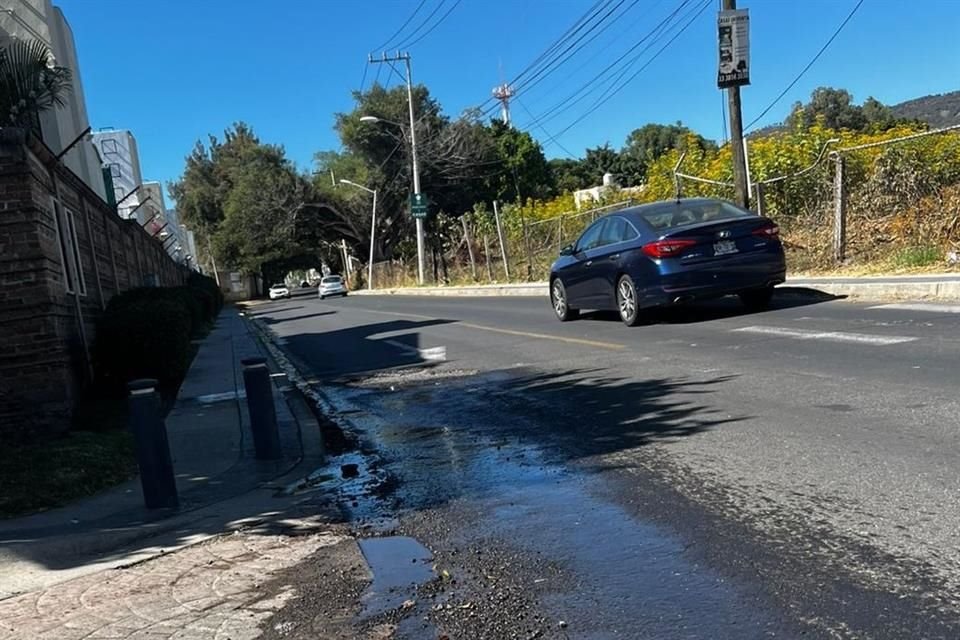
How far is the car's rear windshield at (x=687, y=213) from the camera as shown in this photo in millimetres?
10992

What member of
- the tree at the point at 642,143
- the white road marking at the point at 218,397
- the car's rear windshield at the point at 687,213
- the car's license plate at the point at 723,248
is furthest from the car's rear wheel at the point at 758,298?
the tree at the point at 642,143

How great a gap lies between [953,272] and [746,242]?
10.5 feet

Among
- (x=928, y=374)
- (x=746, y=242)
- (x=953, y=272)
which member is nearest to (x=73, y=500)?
(x=928, y=374)

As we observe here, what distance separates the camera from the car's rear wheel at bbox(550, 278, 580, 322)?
44.5 ft

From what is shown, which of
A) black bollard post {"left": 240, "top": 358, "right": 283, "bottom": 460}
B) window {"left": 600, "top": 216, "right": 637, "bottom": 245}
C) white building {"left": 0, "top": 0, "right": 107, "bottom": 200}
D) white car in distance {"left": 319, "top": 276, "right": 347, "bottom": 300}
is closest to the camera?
black bollard post {"left": 240, "top": 358, "right": 283, "bottom": 460}

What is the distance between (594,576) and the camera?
11.5 ft

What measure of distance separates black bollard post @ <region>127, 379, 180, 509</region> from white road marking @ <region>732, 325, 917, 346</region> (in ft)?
20.9

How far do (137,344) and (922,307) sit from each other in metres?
9.17

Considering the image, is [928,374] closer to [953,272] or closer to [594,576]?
[594,576]

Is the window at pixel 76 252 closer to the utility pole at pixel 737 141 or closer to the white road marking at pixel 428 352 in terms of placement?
the white road marking at pixel 428 352

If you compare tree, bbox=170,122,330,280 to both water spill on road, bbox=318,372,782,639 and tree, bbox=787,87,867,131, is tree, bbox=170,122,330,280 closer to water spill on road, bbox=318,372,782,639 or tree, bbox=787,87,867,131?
tree, bbox=787,87,867,131

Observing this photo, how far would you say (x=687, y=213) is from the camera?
440 inches

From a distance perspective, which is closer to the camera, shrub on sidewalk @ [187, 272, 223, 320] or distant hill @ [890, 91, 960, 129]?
shrub on sidewalk @ [187, 272, 223, 320]

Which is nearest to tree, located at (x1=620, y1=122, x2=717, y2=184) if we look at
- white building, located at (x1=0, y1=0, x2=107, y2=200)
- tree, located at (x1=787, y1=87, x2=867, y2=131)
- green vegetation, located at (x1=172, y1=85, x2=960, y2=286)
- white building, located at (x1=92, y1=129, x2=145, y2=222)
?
green vegetation, located at (x1=172, y1=85, x2=960, y2=286)
